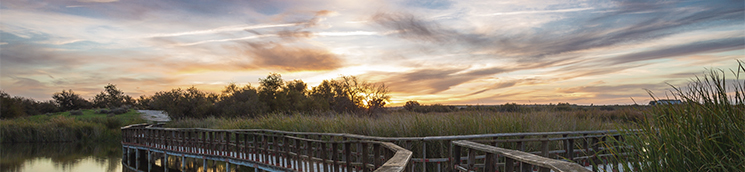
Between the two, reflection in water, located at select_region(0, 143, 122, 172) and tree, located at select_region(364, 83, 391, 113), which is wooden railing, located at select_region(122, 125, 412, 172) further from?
tree, located at select_region(364, 83, 391, 113)

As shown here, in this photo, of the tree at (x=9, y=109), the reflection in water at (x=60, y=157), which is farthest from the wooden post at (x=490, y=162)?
the tree at (x=9, y=109)

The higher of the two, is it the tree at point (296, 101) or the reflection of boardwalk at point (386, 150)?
the tree at point (296, 101)

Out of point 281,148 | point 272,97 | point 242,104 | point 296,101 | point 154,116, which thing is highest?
point 272,97

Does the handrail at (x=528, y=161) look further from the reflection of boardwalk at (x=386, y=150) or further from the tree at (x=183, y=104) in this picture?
the tree at (x=183, y=104)

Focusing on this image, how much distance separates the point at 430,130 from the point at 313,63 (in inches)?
575

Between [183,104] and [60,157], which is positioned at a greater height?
[183,104]

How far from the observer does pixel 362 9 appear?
53.7 ft

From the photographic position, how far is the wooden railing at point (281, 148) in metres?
6.30

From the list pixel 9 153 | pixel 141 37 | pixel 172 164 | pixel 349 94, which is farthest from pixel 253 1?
pixel 349 94

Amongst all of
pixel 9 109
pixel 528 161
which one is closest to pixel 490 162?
pixel 528 161

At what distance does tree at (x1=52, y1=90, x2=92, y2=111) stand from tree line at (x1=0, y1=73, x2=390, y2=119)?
11.9 m

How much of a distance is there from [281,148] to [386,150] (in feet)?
36.1

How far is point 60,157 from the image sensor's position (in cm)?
2784

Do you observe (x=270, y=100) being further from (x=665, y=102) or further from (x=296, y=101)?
(x=665, y=102)
